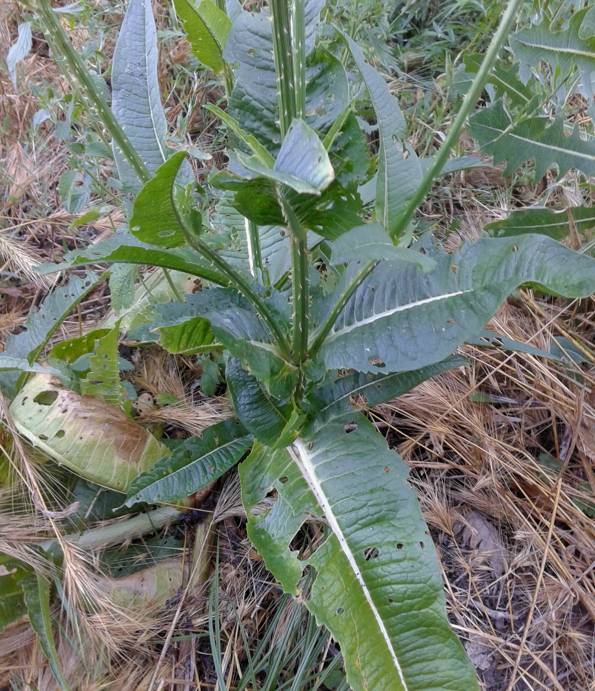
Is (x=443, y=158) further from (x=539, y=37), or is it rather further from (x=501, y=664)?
(x=501, y=664)

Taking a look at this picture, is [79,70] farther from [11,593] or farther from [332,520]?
[11,593]

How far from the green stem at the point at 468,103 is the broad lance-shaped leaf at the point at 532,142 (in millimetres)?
A: 544

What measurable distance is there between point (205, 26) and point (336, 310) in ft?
1.87

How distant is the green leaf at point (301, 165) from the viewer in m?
0.58

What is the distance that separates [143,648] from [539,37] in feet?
4.94

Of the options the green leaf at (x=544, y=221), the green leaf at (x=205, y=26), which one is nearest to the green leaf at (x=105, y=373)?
the green leaf at (x=205, y=26)

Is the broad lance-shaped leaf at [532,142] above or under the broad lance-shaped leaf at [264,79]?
under

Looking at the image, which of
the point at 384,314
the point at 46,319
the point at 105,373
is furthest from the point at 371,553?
the point at 46,319

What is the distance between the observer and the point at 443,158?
79cm

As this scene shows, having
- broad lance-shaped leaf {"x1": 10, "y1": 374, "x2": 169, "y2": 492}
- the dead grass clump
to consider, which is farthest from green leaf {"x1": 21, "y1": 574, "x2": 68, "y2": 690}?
the dead grass clump

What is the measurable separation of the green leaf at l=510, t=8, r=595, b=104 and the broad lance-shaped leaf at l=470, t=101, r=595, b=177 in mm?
109

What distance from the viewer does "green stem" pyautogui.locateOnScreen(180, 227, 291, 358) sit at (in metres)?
0.88

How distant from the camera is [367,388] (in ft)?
3.77

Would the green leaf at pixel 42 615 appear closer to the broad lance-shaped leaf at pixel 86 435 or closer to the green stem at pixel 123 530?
the green stem at pixel 123 530
